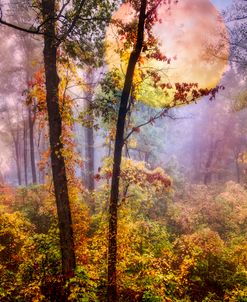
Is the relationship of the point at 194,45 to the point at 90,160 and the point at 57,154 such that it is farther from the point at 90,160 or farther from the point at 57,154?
the point at 57,154

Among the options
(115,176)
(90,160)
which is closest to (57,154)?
(115,176)

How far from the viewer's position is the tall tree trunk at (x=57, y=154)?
897 cm

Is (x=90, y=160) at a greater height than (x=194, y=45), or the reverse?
(x=194, y=45)

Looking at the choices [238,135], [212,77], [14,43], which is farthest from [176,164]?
[14,43]

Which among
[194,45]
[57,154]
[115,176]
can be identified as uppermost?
[194,45]

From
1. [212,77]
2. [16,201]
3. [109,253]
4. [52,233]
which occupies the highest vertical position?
[212,77]

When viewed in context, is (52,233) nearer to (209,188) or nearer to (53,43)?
(53,43)

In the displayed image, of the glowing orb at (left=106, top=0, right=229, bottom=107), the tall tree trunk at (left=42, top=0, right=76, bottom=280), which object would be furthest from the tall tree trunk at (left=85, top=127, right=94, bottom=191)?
the tall tree trunk at (left=42, top=0, right=76, bottom=280)

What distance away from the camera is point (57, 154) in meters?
9.04

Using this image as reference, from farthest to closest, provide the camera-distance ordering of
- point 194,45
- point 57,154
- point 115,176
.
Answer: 1. point 194,45
2. point 57,154
3. point 115,176

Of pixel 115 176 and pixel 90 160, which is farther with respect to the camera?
pixel 90 160

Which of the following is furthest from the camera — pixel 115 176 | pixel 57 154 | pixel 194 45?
pixel 194 45

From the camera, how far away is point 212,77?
2473 centimetres

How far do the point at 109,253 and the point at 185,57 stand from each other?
1673 centimetres
